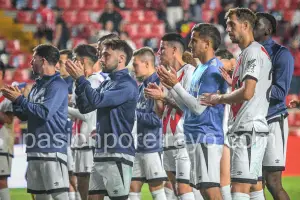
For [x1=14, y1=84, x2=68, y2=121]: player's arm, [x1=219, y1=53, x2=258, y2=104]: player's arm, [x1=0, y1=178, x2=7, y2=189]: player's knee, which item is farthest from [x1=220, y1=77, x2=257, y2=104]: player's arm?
[x1=0, y1=178, x2=7, y2=189]: player's knee

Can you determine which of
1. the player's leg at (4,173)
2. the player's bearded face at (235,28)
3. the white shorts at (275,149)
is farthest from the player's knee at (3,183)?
the player's bearded face at (235,28)

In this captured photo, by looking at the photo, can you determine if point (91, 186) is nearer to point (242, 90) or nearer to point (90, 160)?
point (242, 90)

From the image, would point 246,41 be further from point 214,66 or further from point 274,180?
point 274,180

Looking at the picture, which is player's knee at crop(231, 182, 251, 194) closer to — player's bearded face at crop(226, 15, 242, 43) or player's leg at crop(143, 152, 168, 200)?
player's bearded face at crop(226, 15, 242, 43)

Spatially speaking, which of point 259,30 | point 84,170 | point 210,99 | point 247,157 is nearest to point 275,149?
point 247,157

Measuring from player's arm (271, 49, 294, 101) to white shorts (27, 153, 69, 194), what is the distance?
7.56 ft

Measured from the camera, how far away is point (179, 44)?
9.02 m

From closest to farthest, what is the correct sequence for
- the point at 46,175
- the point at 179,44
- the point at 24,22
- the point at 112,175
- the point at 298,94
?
the point at 112,175 → the point at 46,175 → the point at 179,44 → the point at 298,94 → the point at 24,22

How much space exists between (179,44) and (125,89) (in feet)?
5.53

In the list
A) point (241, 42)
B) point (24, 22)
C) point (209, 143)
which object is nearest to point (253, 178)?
point (209, 143)

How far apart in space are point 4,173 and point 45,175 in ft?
5.28

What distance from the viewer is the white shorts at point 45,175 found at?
26.2 feet

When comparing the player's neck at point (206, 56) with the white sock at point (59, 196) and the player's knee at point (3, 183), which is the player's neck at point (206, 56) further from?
the player's knee at point (3, 183)

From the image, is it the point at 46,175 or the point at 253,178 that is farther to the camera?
the point at 46,175
